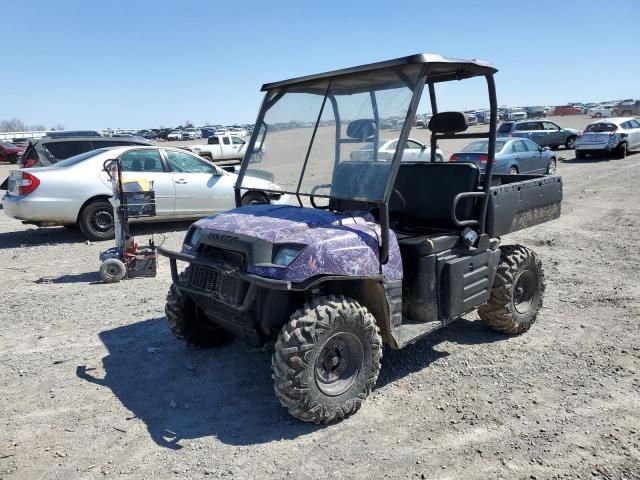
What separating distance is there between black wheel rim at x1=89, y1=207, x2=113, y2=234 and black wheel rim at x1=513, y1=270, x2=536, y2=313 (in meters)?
7.07

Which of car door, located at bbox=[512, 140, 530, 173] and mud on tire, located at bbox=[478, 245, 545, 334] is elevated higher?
car door, located at bbox=[512, 140, 530, 173]

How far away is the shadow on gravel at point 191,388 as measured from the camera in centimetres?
354

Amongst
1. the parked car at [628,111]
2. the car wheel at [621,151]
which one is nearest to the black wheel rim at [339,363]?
the car wheel at [621,151]

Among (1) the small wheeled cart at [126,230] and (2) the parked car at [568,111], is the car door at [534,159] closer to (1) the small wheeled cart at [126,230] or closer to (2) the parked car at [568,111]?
(1) the small wheeled cart at [126,230]

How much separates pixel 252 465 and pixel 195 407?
861 mm

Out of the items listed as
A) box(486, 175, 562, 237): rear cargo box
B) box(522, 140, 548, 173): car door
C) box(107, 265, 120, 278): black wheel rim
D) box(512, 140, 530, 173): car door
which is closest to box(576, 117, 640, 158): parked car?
box(522, 140, 548, 173): car door

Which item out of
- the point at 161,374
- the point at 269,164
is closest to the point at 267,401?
the point at 161,374

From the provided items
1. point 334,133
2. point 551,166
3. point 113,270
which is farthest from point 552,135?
point 334,133

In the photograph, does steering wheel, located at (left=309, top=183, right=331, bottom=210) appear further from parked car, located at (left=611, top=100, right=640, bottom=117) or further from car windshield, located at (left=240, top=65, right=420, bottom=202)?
parked car, located at (left=611, top=100, right=640, bottom=117)

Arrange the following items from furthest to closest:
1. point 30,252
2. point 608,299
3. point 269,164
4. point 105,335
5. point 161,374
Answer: point 30,252
point 608,299
point 105,335
point 269,164
point 161,374

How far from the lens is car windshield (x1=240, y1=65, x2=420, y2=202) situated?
3809 millimetres

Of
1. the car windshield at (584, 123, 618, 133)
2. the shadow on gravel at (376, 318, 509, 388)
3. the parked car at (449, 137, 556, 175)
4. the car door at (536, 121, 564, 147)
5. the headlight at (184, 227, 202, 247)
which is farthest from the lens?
the car door at (536, 121, 564, 147)

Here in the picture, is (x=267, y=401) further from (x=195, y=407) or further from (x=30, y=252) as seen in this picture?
(x=30, y=252)

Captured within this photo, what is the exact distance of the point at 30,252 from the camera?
344 inches
